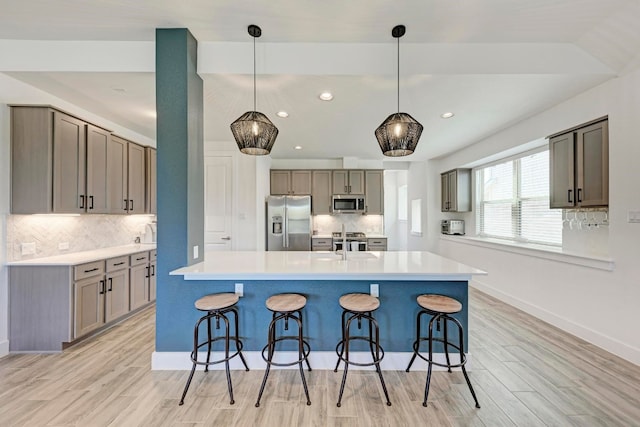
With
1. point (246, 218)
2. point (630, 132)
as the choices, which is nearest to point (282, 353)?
point (246, 218)

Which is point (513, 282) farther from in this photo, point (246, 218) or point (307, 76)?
point (246, 218)

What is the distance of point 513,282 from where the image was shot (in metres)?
3.79

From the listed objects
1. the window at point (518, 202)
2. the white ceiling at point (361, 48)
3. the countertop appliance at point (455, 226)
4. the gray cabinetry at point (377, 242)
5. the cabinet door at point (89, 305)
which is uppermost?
the white ceiling at point (361, 48)

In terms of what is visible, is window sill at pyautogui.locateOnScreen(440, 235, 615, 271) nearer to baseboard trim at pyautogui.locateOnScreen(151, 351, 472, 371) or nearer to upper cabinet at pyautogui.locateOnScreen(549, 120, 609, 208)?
upper cabinet at pyautogui.locateOnScreen(549, 120, 609, 208)

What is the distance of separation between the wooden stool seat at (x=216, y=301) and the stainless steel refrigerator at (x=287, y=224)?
311 cm

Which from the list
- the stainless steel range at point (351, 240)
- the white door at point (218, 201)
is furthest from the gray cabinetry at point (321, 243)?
the white door at point (218, 201)

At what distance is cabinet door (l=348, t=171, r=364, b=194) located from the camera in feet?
19.1

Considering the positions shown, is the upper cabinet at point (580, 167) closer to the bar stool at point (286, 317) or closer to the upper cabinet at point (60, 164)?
the bar stool at point (286, 317)

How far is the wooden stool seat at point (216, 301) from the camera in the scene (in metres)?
2.01

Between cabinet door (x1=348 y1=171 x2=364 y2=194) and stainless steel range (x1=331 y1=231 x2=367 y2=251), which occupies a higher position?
cabinet door (x1=348 y1=171 x2=364 y2=194)

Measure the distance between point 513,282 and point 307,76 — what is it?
12.6 feet

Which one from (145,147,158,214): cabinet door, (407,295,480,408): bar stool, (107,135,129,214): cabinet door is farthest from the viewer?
(145,147,158,214): cabinet door

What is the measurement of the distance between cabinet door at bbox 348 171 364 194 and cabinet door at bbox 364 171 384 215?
107mm

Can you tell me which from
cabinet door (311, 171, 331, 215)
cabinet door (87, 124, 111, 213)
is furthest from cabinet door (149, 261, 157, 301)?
cabinet door (311, 171, 331, 215)
